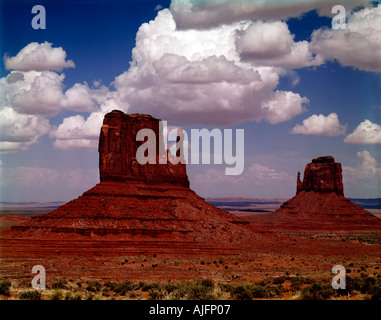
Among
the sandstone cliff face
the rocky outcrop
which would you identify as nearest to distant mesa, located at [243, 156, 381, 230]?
the rocky outcrop

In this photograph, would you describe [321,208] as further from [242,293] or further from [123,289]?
[242,293]

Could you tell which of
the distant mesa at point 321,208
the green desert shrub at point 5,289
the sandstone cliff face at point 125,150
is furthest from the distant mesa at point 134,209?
the distant mesa at point 321,208

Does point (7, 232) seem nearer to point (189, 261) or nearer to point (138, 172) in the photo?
point (138, 172)

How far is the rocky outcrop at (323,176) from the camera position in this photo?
549ft

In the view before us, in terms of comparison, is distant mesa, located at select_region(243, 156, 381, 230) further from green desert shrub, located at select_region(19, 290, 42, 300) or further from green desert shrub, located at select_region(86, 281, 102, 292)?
green desert shrub, located at select_region(19, 290, 42, 300)

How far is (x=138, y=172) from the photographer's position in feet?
277

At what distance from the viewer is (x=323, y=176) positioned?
555ft

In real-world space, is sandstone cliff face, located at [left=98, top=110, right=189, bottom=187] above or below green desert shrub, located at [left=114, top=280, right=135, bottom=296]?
above

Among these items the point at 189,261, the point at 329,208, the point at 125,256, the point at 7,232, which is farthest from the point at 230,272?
the point at 329,208

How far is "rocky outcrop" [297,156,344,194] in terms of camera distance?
549ft

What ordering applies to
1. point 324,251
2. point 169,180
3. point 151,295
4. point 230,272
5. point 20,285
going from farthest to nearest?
point 169,180 → point 324,251 → point 230,272 → point 20,285 → point 151,295

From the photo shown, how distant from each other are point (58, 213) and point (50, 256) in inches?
480

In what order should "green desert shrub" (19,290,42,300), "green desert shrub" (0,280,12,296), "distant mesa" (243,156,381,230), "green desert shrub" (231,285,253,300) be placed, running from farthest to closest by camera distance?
"distant mesa" (243,156,381,230), "green desert shrub" (0,280,12,296), "green desert shrub" (231,285,253,300), "green desert shrub" (19,290,42,300)

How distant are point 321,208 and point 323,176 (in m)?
11.8
